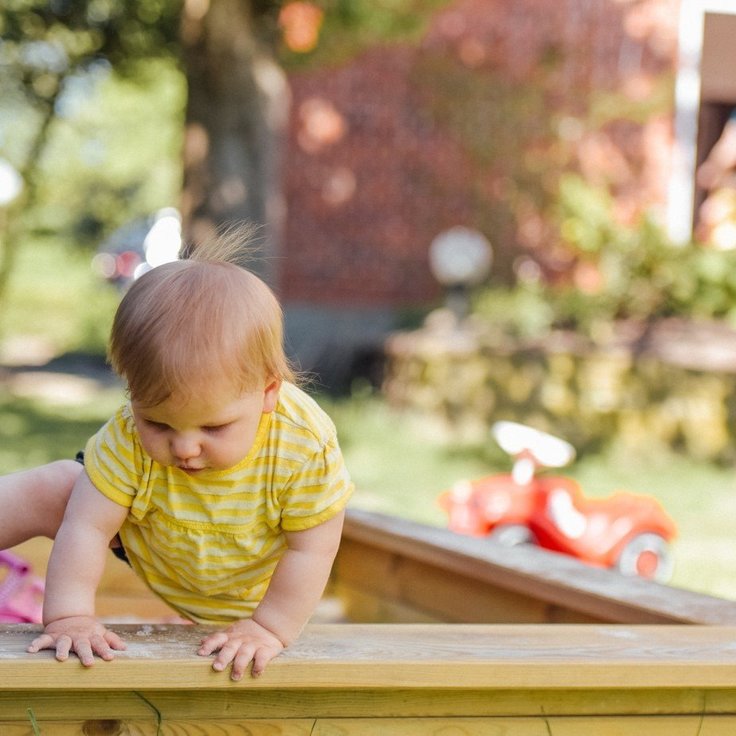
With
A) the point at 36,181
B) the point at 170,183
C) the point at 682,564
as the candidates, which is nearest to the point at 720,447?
the point at 682,564

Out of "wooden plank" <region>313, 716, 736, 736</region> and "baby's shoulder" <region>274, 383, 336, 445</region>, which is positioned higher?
"baby's shoulder" <region>274, 383, 336, 445</region>

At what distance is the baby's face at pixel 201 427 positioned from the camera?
1645mm

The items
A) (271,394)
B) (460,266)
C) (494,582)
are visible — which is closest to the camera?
(271,394)

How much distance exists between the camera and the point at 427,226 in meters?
9.88

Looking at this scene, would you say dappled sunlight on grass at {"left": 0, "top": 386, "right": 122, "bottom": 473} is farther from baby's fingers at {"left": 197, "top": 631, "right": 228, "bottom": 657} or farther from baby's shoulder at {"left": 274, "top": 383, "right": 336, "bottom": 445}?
baby's fingers at {"left": 197, "top": 631, "right": 228, "bottom": 657}

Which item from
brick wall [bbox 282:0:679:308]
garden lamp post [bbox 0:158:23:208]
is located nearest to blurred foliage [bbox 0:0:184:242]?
garden lamp post [bbox 0:158:23:208]

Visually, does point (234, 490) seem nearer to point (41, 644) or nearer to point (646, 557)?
point (41, 644)

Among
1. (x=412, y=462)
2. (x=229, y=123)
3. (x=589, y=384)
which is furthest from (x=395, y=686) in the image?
(x=589, y=384)

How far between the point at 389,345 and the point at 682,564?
4181mm

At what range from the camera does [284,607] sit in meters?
1.75

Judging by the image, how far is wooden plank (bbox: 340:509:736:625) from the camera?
236 centimetres

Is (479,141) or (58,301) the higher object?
(479,141)

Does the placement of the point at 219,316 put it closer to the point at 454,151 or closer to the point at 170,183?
the point at 454,151

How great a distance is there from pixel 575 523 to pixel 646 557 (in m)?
0.24
